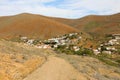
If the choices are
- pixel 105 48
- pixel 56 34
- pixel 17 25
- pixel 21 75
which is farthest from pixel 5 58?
pixel 17 25

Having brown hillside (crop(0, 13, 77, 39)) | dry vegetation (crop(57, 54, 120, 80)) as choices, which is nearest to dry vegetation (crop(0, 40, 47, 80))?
dry vegetation (crop(57, 54, 120, 80))

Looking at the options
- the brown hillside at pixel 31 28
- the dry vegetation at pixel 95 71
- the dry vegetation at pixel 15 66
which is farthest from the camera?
the brown hillside at pixel 31 28

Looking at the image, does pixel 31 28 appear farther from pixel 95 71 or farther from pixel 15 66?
pixel 15 66

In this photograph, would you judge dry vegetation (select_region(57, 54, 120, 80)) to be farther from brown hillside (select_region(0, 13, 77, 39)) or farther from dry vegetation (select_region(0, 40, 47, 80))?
brown hillside (select_region(0, 13, 77, 39))

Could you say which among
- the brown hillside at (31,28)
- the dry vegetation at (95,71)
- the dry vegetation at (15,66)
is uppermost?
the dry vegetation at (15,66)

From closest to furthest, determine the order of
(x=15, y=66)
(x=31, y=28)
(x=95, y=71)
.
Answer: (x=15, y=66) → (x=95, y=71) → (x=31, y=28)

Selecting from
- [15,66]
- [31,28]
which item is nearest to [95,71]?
[15,66]

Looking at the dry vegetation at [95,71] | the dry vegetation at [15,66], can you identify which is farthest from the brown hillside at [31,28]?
the dry vegetation at [15,66]

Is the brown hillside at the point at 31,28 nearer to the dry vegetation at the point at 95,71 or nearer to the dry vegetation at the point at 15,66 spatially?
the dry vegetation at the point at 95,71
